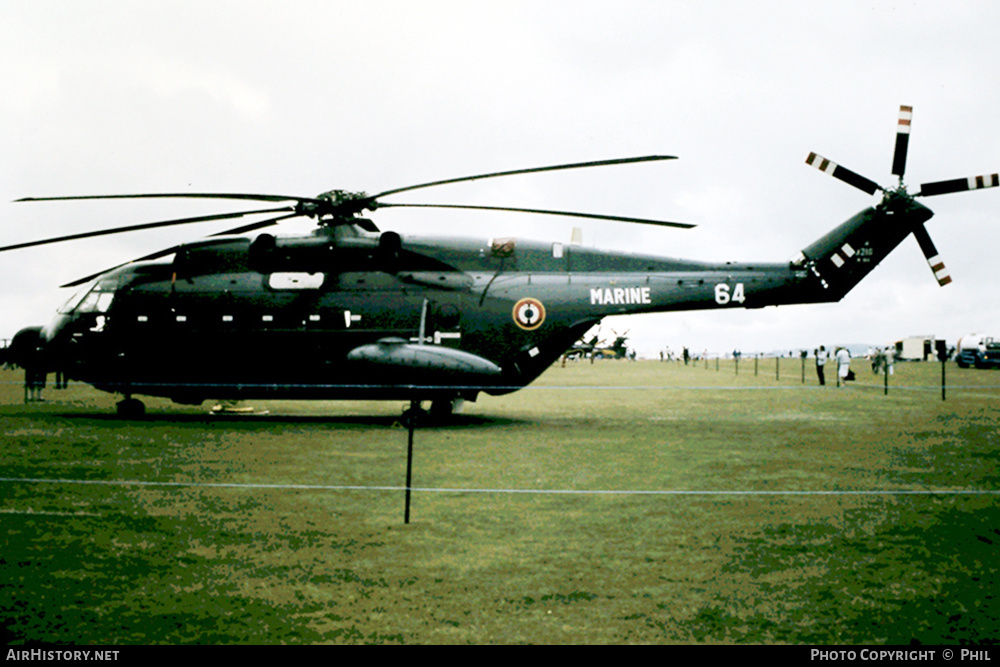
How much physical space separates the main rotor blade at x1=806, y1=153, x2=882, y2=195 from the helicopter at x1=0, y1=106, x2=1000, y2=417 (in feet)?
0.13

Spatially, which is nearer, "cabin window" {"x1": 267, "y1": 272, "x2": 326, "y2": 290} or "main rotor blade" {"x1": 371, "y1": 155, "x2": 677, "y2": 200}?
"main rotor blade" {"x1": 371, "y1": 155, "x2": 677, "y2": 200}

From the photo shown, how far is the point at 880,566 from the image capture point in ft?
18.0

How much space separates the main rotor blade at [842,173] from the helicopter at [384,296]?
0.04 metres

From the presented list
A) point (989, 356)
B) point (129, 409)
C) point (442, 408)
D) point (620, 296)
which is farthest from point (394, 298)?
point (989, 356)

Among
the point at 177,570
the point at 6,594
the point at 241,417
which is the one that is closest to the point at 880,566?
the point at 177,570

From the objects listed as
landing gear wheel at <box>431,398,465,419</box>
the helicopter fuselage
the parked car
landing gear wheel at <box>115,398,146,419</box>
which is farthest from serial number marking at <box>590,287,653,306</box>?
the parked car

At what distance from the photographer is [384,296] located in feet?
53.9

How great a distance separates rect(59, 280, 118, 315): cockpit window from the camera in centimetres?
1745

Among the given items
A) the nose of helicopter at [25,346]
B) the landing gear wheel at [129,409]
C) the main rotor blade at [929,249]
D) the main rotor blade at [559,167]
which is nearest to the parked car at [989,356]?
the main rotor blade at [929,249]

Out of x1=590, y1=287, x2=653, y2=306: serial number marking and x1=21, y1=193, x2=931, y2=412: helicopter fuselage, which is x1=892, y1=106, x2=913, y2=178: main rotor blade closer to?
x1=21, y1=193, x2=931, y2=412: helicopter fuselage

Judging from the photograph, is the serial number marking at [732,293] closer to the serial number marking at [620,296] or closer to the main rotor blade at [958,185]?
the serial number marking at [620,296]

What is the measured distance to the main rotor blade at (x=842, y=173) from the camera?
1528 cm

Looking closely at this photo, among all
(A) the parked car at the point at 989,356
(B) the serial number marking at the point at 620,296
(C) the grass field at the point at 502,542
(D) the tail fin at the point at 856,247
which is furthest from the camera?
(A) the parked car at the point at 989,356
